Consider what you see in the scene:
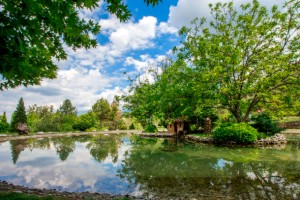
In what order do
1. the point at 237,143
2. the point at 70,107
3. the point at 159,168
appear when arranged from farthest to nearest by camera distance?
the point at 70,107
the point at 237,143
the point at 159,168

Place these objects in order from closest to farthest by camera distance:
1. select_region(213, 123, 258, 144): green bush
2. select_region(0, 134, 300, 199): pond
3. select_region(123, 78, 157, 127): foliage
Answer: select_region(0, 134, 300, 199): pond
select_region(213, 123, 258, 144): green bush
select_region(123, 78, 157, 127): foliage

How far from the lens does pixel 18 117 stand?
29.6 meters

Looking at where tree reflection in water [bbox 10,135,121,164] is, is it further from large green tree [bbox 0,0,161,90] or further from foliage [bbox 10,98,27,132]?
foliage [bbox 10,98,27,132]

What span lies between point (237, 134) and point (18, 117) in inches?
1088

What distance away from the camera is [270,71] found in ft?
56.3

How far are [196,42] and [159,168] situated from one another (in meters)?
14.4

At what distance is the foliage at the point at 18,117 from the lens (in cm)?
2953

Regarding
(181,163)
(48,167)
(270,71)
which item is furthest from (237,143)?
(48,167)

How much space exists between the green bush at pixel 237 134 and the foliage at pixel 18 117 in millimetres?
25490

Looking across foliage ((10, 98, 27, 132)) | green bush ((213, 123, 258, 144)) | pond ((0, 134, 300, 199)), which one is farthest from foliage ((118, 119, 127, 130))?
pond ((0, 134, 300, 199))

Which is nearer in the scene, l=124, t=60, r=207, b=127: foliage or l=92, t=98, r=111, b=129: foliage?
l=124, t=60, r=207, b=127: foliage

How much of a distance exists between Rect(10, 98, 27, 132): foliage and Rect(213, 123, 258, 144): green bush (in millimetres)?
25490

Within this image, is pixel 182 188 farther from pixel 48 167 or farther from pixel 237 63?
pixel 237 63

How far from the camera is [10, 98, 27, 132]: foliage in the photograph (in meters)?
29.5
